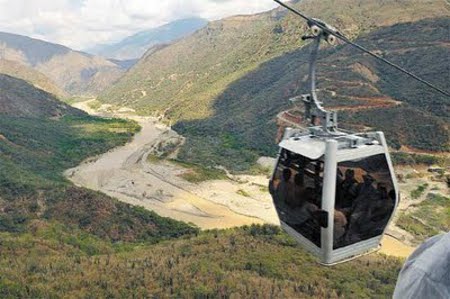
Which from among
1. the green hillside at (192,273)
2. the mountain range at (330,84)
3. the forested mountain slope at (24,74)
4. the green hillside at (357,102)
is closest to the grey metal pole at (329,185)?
the green hillside at (192,273)

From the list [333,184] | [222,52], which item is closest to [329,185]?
[333,184]

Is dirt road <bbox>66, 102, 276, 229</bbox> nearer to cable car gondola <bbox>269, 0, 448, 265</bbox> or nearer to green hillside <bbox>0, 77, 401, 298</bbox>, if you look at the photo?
green hillside <bbox>0, 77, 401, 298</bbox>

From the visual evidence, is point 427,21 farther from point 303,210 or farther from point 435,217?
point 303,210

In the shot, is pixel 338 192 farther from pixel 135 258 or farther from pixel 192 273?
pixel 135 258

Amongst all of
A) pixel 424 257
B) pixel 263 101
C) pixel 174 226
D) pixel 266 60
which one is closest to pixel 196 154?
pixel 263 101

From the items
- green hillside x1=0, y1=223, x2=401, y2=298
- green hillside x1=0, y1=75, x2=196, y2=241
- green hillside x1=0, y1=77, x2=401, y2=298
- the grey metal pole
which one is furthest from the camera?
green hillside x1=0, y1=75, x2=196, y2=241

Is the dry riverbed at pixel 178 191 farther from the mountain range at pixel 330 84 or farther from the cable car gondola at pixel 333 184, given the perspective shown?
the cable car gondola at pixel 333 184

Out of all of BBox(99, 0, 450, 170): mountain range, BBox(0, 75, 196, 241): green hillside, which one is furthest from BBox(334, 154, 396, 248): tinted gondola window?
BBox(99, 0, 450, 170): mountain range

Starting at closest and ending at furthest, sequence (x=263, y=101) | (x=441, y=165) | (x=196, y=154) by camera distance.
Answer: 1. (x=441, y=165)
2. (x=196, y=154)
3. (x=263, y=101)
